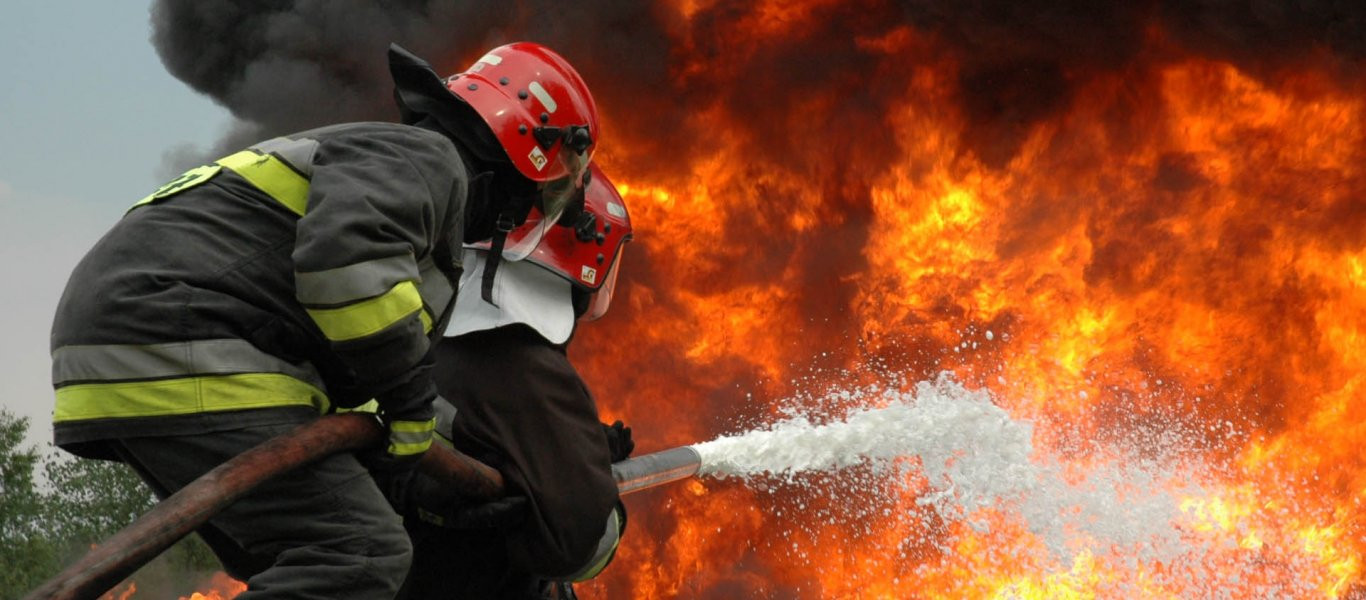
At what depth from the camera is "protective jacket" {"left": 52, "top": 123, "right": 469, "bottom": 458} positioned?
2.83 meters

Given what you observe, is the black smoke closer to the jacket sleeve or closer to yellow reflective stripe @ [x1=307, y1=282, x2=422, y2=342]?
the jacket sleeve

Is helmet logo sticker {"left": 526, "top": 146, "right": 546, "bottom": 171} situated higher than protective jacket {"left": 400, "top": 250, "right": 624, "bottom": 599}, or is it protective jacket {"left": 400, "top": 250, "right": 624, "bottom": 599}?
helmet logo sticker {"left": 526, "top": 146, "right": 546, "bottom": 171}

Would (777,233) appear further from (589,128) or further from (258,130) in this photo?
(589,128)

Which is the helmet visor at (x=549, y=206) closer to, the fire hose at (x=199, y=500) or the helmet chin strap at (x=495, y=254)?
the helmet chin strap at (x=495, y=254)

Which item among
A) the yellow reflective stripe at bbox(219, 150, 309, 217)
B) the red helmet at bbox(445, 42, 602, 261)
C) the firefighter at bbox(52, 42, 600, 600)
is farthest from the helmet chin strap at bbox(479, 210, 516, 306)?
the yellow reflective stripe at bbox(219, 150, 309, 217)

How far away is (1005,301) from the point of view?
915cm

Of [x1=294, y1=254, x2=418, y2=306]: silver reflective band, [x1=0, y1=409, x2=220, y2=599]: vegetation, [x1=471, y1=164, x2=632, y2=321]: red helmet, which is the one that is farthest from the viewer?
[x1=0, y1=409, x2=220, y2=599]: vegetation

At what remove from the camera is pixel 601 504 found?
416cm

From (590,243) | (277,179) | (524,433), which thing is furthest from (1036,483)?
(277,179)

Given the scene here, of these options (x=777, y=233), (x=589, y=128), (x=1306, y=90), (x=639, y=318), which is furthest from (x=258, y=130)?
(x=1306, y=90)

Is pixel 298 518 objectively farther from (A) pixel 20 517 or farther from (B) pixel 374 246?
(A) pixel 20 517

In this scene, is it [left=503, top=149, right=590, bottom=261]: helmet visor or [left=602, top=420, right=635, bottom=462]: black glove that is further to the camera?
[left=602, top=420, right=635, bottom=462]: black glove

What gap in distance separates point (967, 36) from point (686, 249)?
2666 millimetres

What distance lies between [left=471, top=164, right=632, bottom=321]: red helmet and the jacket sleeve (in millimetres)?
A: 1302
